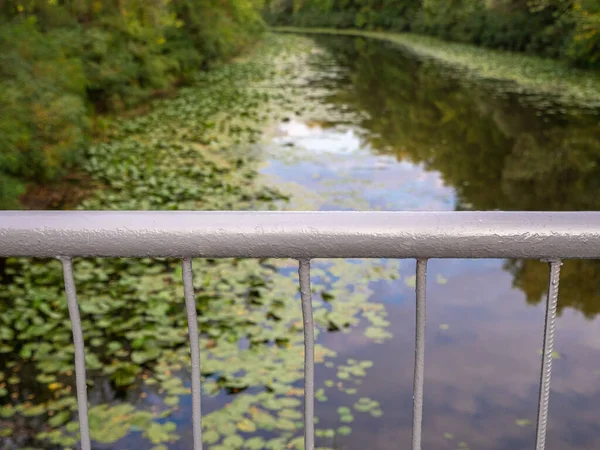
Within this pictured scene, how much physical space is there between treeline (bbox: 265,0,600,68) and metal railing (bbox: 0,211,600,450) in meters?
25.2

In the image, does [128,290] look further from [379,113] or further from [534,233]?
[379,113]

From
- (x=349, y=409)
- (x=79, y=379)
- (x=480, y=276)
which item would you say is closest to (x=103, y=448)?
(x=349, y=409)

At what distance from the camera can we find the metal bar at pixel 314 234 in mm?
1314

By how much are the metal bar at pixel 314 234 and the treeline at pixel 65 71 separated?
654 centimetres

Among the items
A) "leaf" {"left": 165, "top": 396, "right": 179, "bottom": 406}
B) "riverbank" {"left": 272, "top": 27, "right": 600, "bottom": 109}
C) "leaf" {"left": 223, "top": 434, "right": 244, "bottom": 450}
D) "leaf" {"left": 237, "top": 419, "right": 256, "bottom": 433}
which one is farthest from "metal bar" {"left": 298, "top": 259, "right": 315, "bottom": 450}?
"riverbank" {"left": 272, "top": 27, "right": 600, "bottom": 109}

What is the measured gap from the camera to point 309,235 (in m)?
1.33

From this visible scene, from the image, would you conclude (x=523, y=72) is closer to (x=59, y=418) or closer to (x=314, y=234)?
(x=59, y=418)

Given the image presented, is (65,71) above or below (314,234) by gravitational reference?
below

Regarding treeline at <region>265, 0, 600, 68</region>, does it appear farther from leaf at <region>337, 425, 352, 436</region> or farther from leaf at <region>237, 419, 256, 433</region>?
leaf at <region>237, 419, 256, 433</region>

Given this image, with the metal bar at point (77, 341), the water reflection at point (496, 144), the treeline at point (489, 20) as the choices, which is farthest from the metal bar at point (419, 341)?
the treeline at point (489, 20)

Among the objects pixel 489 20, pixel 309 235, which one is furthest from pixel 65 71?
pixel 489 20

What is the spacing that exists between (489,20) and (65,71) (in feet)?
117

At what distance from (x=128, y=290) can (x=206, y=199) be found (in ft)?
10.0

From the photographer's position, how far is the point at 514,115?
705 inches
